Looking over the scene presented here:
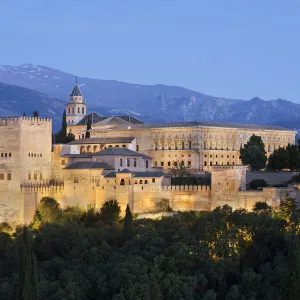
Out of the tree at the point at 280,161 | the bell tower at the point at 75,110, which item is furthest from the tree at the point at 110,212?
the bell tower at the point at 75,110

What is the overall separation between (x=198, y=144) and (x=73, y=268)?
113ft

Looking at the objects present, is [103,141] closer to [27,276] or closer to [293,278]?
[27,276]

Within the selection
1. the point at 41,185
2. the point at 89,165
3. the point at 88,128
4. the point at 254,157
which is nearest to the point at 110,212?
the point at 89,165

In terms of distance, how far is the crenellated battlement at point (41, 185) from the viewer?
59.9 m

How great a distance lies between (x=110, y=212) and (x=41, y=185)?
5.08 m

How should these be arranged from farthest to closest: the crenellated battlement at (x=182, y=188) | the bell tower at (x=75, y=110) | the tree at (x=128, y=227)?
the bell tower at (x=75, y=110), the crenellated battlement at (x=182, y=188), the tree at (x=128, y=227)

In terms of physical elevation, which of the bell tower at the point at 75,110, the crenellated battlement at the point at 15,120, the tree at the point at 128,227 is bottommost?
the tree at the point at 128,227

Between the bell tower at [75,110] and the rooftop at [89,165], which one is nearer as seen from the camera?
the rooftop at [89,165]

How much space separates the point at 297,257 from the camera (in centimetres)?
3409

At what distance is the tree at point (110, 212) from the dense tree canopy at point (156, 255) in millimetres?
85

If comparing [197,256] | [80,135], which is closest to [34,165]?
[197,256]

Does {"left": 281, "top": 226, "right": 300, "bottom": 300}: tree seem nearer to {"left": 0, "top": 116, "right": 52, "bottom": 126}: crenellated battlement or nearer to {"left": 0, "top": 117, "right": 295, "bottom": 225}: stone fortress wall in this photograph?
{"left": 0, "top": 117, "right": 295, "bottom": 225}: stone fortress wall

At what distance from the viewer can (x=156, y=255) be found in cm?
4766

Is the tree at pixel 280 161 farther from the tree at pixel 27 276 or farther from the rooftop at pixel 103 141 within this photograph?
the tree at pixel 27 276
